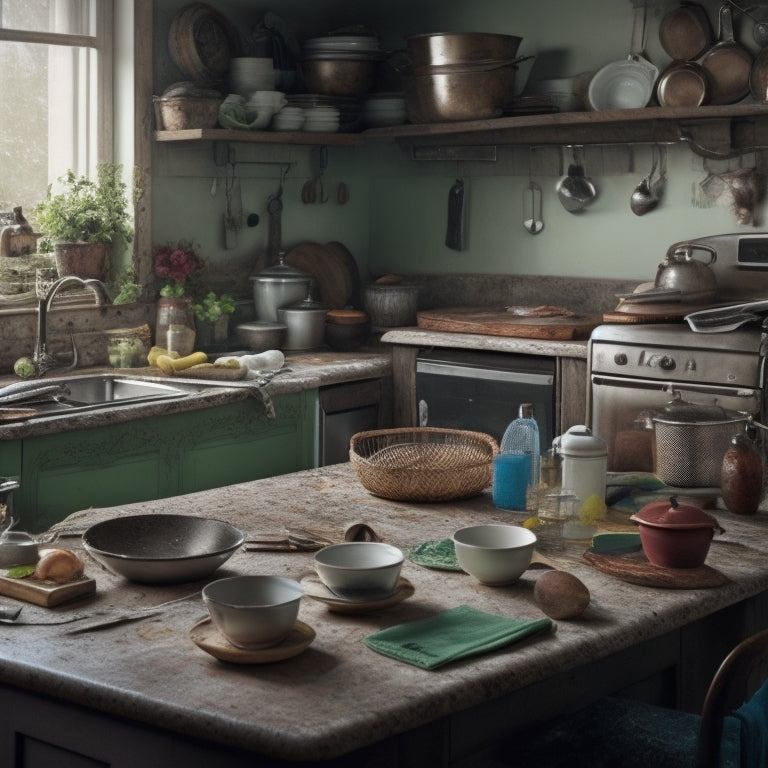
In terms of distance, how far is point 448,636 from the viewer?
1992 mm

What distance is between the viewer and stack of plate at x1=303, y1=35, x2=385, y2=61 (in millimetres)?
5598

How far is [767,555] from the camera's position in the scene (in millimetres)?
2496

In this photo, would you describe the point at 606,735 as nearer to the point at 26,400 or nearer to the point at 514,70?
the point at 26,400

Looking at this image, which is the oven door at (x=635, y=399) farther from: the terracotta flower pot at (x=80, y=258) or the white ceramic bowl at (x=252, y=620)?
the white ceramic bowl at (x=252, y=620)

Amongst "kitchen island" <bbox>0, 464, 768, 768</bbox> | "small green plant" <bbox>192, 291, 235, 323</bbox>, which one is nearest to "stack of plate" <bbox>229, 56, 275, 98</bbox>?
"small green plant" <bbox>192, 291, 235, 323</bbox>

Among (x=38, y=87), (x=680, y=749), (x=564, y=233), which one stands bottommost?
(x=680, y=749)

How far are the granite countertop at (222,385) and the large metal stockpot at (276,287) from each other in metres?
0.26

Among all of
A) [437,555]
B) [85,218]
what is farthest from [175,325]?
[437,555]

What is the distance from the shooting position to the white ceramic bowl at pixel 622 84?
5141 mm

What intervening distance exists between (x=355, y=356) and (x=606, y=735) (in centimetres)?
335

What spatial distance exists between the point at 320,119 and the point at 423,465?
9.21 feet

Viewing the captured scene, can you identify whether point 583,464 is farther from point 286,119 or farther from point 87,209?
point 286,119

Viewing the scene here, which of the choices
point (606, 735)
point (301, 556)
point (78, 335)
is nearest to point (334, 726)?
point (606, 735)

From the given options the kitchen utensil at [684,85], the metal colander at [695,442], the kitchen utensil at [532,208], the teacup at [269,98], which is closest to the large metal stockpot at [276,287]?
the teacup at [269,98]
